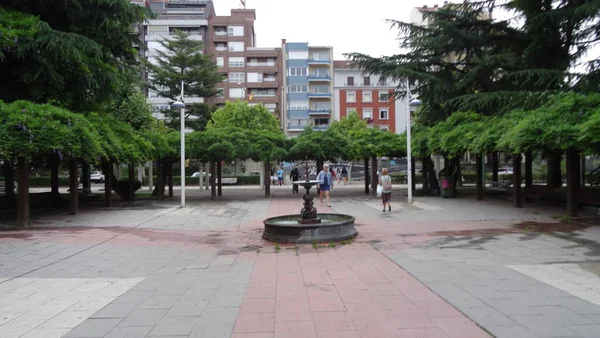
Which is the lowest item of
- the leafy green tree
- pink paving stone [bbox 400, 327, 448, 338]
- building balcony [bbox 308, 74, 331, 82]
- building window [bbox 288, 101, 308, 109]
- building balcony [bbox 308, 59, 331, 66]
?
pink paving stone [bbox 400, 327, 448, 338]

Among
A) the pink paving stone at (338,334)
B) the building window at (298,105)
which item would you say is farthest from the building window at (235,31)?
the pink paving stone at (338,334)

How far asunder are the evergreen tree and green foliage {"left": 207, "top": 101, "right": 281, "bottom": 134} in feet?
10.9

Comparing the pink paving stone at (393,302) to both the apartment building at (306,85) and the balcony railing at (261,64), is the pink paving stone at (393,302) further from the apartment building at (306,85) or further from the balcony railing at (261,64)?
the balcony railing at (261,64)

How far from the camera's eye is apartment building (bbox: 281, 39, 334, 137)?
2511 inches

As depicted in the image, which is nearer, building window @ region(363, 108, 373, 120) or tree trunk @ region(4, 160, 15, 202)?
tree trunk @ region(4, 160, 15, 202)

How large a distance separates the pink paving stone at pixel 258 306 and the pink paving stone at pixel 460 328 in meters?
1.89

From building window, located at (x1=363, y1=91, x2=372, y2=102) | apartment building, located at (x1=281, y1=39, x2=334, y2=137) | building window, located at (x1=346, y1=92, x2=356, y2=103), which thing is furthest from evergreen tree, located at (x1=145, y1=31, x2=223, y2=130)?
building window, located at (x1=363, y1=91, x2=372, y2=102)

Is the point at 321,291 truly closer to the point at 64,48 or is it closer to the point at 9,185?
the point at 64,48

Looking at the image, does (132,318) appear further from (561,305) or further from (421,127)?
(421,127)

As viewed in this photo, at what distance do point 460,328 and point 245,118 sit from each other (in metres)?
37.1

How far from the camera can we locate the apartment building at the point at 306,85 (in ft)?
209

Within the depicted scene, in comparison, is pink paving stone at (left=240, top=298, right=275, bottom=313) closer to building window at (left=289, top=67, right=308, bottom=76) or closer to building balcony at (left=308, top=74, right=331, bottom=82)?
building balcony at (left=308, top=74, right=331, bottom=82)

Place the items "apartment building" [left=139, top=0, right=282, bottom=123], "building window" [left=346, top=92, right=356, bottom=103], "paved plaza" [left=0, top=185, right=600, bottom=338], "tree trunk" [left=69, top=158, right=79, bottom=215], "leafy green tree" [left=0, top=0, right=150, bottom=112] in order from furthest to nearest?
"building window" [left=346, top=92, right=356, bottom=103]
"apartment building" [left=139, top=0, right=282, bottom=123]
"tree trunk" [left=69, top=158, right=79, bottom=215]
"leafy green tree" [left=0, top=0, right=150, bottom=112]
"paved plaza" [left=0, top=185, right=600, bottom=338]

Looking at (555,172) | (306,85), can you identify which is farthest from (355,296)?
(306,85)
